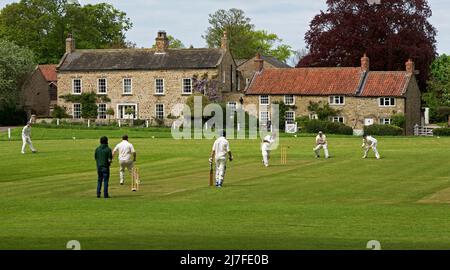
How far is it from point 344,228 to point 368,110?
6801 cm

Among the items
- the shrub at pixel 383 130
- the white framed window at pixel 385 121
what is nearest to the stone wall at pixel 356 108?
the white framed window at pixel 385 121

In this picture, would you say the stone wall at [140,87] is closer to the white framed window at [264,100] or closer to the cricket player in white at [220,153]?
the white framed window at [264,100]

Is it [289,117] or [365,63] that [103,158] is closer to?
[289,117]

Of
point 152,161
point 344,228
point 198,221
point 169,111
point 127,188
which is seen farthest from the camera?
point 169,111

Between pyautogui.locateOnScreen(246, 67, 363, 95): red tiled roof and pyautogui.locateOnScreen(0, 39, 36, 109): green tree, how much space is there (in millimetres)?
24482

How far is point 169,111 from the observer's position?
93500 millimetres

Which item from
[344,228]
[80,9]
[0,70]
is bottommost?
[344,228]

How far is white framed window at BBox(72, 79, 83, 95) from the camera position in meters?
96.3

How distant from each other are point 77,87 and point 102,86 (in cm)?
249

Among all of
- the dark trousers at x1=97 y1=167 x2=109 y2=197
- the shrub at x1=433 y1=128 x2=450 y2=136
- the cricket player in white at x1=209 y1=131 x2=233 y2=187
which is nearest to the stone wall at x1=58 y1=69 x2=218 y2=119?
the shrub at x1=433 y1=128 x2=450 y2=136

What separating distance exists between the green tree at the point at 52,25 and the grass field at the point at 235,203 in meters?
67.7

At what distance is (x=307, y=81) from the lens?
90312 millimetres
